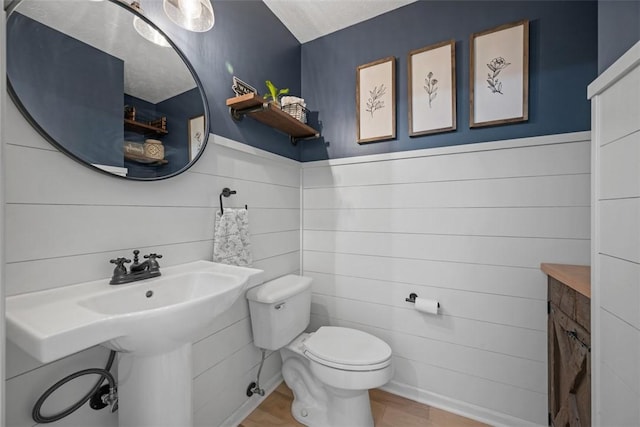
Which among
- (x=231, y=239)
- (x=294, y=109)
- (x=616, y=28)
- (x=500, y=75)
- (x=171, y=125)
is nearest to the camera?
(x=616, y=28)

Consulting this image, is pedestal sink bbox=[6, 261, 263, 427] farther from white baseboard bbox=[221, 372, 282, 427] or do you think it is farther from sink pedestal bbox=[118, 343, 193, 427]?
white baseboard bbox=[221, 372, 282, 427]

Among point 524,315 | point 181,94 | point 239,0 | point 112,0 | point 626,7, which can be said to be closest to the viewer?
point 626,7

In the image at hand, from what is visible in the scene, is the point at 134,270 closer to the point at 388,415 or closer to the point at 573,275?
the point at 388,415

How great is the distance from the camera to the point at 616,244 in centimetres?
75

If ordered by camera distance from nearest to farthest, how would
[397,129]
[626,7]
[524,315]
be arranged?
1. [626,7]
2. [524,315]
3. [397,129]

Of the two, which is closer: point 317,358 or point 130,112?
point 130,112

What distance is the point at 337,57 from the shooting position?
6.39ft

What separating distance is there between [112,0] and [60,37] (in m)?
0.25

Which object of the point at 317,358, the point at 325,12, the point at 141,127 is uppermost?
the point at 325,12

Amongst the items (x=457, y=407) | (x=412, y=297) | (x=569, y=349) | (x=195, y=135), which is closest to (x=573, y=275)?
(x=569, y=349)

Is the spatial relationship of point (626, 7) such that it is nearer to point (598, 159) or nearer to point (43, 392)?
point (598, 159)

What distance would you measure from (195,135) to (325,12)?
4.19 ft

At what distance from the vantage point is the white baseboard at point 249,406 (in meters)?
1.45

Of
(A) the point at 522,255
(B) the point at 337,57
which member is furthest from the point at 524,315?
(B) the point at 337,57
